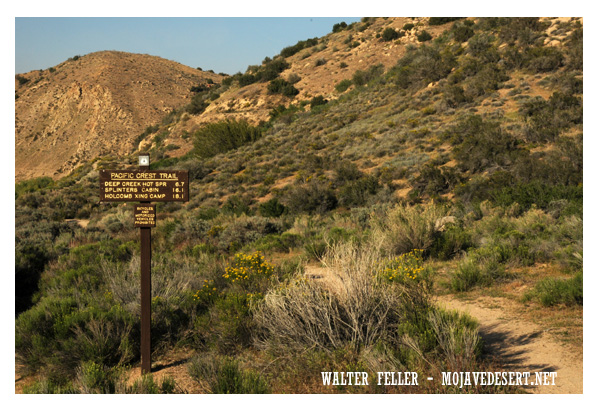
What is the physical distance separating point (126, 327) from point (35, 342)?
3.71 ft

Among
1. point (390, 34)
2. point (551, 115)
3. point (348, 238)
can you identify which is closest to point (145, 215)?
point (348, 238)

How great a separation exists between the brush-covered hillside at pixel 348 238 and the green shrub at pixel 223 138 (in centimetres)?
13

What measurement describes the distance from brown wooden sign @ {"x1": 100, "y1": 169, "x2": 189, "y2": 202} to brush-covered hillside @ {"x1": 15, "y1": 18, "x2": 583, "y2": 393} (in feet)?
5.60

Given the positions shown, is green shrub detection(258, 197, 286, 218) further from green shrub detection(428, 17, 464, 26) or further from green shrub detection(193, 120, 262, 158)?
green shrub detection(428, 17, 464, 26)

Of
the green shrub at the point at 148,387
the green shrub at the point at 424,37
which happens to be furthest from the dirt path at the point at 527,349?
the green shrub at the point at 424,37

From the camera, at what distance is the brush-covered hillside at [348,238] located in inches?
203

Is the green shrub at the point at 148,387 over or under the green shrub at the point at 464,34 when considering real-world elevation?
under

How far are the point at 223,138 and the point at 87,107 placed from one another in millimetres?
31394

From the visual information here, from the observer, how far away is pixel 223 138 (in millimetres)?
36375

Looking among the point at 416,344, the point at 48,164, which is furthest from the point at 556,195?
the point at 48,164

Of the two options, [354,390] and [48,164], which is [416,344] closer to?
A: [354,390]

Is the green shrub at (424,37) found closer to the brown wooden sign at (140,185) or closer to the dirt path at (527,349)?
the dirt path at (527,349)

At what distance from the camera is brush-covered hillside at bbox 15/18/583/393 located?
517 cm

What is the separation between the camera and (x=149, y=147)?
4709 cm
